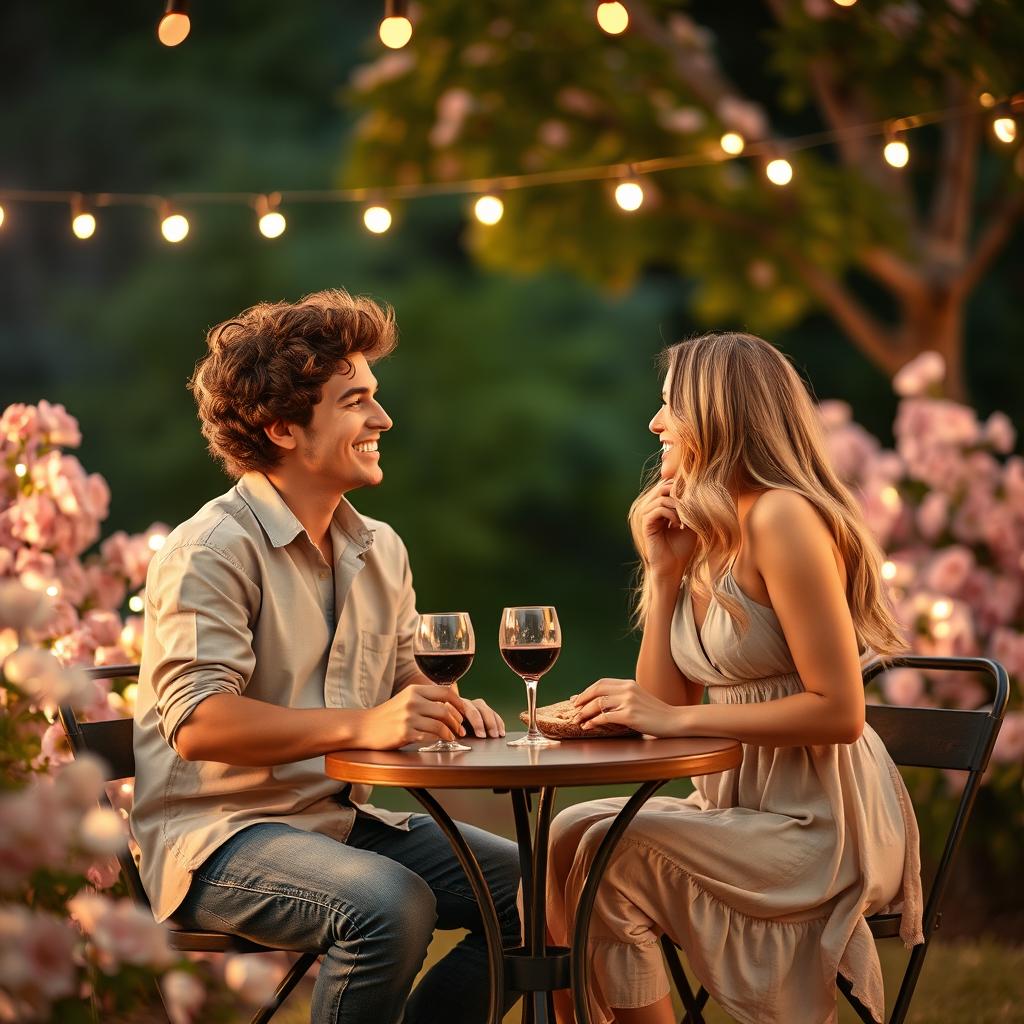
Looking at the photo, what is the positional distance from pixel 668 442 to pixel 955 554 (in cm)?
206

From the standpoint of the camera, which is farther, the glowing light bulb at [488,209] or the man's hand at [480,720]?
the glowing light bulb at [488,209]

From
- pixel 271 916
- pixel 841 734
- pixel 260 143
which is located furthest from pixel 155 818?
pixel 260 143

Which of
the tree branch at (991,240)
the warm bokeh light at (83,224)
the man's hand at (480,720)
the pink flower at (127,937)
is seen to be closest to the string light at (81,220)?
the warm bokeh light at (83,224)

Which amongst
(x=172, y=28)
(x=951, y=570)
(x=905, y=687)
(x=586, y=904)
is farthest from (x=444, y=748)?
(x=951, y=570)

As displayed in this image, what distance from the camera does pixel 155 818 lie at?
98.9 inches

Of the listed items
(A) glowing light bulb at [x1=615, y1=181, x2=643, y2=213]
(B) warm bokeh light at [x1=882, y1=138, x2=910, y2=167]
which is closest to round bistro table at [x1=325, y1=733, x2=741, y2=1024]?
(A) glowing light bulb at [x1=615, y1=181, x2=643, y2=213]

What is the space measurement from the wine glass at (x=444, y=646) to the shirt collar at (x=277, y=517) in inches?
15.4

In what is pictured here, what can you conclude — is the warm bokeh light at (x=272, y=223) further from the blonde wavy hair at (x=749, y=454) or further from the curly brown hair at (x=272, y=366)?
the blonde wavy hair at (x=749, y=454)

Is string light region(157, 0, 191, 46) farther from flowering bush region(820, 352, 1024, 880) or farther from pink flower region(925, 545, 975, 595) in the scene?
pink flower region(925, 545, 975, 595)

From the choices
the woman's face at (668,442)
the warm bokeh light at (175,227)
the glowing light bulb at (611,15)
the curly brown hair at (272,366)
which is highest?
the glowing light bulb at (611,15)

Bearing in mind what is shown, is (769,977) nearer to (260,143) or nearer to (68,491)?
(68,491)

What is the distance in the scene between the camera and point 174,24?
2895 mm

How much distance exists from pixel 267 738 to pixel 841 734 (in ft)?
2.92

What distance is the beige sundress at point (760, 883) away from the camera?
2.39m
